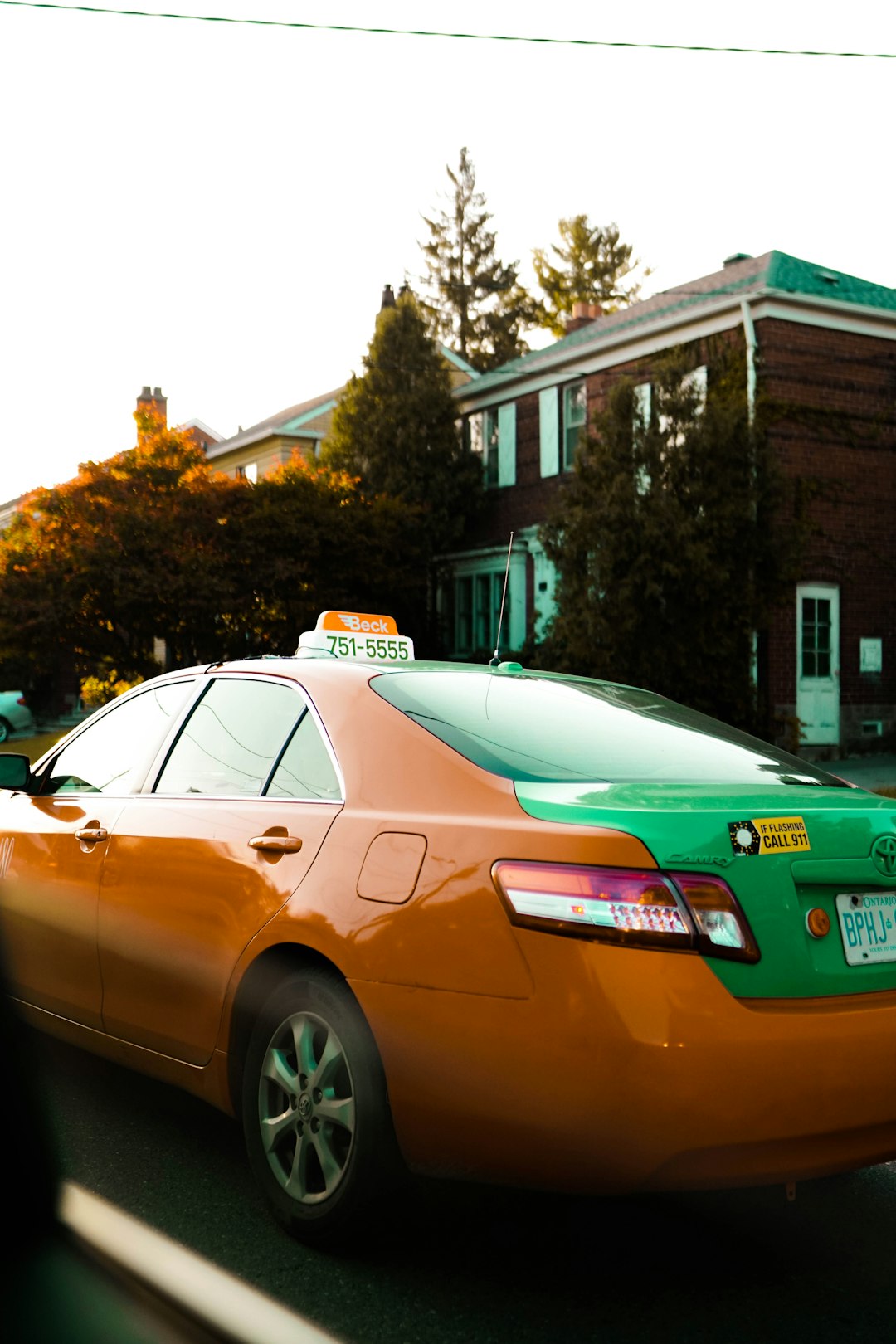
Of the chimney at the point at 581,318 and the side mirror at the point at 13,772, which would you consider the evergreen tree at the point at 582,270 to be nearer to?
the chimney at the point at 581,318

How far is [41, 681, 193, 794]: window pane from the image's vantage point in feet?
15.0

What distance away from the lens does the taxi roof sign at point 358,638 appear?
6414mm

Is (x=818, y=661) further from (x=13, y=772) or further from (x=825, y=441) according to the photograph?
(x=13, y=772)

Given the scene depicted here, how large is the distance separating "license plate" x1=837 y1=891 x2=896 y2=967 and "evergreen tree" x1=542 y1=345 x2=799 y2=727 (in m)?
12.5

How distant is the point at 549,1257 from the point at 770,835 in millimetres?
1236

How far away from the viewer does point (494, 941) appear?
9.98ft

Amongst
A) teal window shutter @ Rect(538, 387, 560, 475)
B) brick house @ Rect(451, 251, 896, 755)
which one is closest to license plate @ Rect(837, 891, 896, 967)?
brick house @ Rect(451, 251, 896, 755)

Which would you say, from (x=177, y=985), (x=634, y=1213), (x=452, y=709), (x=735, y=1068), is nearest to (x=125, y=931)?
(x=177, y=985)

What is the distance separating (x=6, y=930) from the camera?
501 cm

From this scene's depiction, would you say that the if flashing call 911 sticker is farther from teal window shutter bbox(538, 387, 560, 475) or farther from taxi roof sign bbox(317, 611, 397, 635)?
teal window shutter bbox(538, 387, 560, 475)

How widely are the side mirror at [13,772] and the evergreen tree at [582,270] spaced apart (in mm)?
53404

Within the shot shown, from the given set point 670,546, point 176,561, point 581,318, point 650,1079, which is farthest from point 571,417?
point 650,1079

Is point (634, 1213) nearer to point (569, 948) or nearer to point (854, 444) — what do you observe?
point (569, 948)

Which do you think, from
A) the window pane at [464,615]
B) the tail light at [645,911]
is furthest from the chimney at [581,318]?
the tail light at [645,911]
